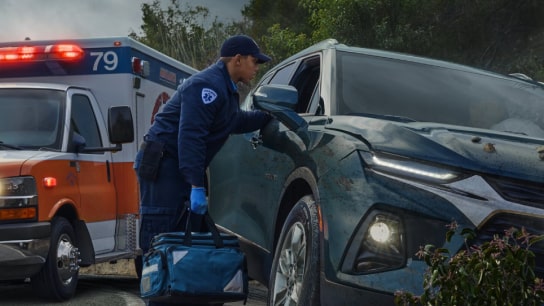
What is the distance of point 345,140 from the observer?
484cm

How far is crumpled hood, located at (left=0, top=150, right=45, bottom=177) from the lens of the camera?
309 inches

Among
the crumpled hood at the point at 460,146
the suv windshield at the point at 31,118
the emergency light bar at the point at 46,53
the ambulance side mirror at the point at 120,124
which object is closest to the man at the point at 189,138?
the crumpled hood at the point at 460,146

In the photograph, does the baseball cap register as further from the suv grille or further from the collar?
the suv grille

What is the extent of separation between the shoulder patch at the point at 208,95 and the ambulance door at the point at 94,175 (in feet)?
11.3

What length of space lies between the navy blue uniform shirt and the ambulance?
2.33m

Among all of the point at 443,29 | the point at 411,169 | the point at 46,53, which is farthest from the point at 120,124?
the point at 443,29

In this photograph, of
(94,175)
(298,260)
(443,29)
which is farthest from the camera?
(443,29)

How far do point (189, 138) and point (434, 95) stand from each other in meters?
1.47

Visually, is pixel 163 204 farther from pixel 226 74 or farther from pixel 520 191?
pixel 520 191

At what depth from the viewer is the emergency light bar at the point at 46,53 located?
33.1ft

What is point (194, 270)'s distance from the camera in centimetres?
538

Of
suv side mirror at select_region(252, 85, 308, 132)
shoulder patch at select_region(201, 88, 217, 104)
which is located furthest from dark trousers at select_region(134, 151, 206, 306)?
suv side mirror at select_region(252, 85, 308, 132)

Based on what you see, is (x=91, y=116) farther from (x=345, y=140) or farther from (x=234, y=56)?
(x=345, y=140)

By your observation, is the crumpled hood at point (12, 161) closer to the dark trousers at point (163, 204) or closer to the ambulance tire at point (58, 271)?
the ambulance tire at point (58, 271)
